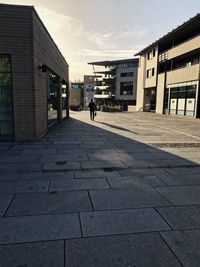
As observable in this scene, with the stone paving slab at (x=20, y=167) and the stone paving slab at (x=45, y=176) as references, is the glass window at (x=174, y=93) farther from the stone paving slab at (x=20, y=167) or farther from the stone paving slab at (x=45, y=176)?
the stone paving slab at (x=45, y=176)

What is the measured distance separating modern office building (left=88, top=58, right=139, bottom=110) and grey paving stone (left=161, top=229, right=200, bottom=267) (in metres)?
75.6

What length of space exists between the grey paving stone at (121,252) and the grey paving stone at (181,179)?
2438mm

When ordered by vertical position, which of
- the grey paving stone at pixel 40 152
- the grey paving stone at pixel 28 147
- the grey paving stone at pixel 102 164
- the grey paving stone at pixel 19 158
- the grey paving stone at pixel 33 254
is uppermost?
the grey paving stone at pixel 28 147

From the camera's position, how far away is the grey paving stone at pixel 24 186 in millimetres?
5031

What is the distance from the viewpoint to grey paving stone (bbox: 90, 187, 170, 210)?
4430mm

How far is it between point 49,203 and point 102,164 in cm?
289

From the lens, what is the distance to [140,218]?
3.95 metres

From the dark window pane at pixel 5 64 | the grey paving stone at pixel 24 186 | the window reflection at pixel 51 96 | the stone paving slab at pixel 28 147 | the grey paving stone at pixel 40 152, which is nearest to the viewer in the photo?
the grey paving stone at pixel 24 186

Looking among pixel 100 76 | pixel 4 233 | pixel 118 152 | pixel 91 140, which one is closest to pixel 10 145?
pixel 91 140

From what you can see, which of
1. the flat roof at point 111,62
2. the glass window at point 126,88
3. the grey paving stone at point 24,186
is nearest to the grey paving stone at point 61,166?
the grey paving stone at point 24,186

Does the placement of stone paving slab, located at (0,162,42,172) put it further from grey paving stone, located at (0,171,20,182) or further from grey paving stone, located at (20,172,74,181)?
grey paving stone, located at (20,172,74,181)

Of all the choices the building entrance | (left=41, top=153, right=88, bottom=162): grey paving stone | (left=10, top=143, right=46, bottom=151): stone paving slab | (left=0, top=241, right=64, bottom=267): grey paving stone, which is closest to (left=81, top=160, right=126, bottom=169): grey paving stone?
(left=41, top=153, right=88, bottom=162): grey paving stone

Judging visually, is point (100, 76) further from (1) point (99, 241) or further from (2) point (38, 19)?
(1) point (99, 241)

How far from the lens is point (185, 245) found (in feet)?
10.6
